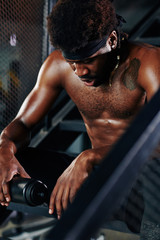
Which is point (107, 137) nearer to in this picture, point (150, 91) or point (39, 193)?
point (150, 91)

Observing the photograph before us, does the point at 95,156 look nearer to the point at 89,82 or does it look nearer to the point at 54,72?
the point at 89,82

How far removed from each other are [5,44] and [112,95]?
705 millimetres

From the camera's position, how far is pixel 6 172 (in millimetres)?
1131

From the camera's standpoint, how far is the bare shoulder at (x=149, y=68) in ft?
4.08

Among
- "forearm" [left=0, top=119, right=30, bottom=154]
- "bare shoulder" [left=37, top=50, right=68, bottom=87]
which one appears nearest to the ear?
"bare shoulder" [left=37, top=50, right=68, bottom=87]

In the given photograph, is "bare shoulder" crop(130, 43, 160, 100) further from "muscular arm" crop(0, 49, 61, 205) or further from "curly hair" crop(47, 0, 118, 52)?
"muscular arm" crop(0, 49, 61, 205)

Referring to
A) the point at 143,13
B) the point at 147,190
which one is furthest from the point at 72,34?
the point at 143,13

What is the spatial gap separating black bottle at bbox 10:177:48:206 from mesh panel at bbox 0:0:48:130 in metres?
0.73

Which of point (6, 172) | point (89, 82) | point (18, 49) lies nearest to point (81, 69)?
point (89, 82)

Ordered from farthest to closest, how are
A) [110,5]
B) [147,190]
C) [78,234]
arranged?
[110,5]
[147,190]
[78,234]

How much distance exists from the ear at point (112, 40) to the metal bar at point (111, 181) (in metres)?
0.85

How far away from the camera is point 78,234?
31 cm

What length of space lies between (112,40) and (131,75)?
0.68 ft

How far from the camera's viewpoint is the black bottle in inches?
38.7
